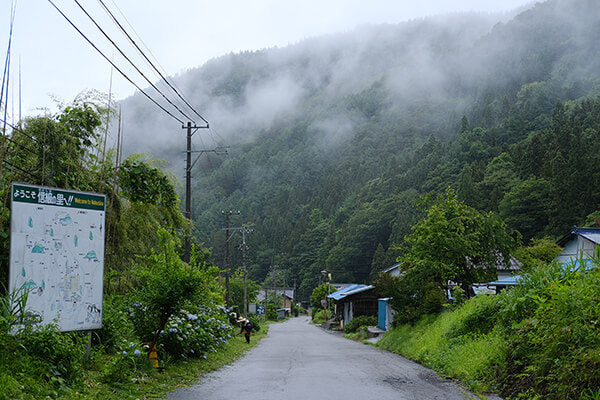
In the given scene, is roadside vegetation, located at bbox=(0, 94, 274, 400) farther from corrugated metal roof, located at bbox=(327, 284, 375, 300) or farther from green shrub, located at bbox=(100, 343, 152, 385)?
corrugated metal roof, located at bbox=(327, 284, 375, 300)

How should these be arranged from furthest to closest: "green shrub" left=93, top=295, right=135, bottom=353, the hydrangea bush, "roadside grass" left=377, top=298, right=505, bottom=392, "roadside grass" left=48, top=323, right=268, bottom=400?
the hydrangea bush
"roadside grass" left=377, top=298, right=505, bottom=392
"green shrub" left=93, top=295, right=135, bottom=353
"roadside grass" left=48, top=323, right=268, bottom=400

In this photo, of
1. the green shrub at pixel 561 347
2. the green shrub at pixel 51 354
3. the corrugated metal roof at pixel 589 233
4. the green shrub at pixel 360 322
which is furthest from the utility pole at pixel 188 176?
the green shrub at pixel 360 322

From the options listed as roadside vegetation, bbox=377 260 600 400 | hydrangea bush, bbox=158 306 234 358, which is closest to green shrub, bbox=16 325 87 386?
hydrangea bush, bbox=158 306 234 358

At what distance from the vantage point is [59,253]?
878 cm

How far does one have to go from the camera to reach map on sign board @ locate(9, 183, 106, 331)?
27.0 ft

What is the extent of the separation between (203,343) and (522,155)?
61.9 m

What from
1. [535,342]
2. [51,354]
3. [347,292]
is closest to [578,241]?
[347,292]

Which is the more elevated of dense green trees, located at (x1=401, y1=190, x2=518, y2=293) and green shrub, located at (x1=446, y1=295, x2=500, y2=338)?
dense green trees, located at (x1=401, y1=190, x2=518, y2=293)

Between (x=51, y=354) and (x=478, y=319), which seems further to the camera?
(x=478, y=319)

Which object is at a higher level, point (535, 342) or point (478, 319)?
point (535, 342)

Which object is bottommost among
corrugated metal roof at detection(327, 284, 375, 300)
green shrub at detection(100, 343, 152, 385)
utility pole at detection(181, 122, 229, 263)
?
corrugated metal roof at detection(327, 284, 375, 300)

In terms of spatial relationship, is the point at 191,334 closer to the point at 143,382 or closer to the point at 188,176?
the point at 143,382

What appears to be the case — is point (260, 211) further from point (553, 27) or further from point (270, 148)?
point (553, 27)

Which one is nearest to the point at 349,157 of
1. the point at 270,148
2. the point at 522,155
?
the point at 270,148
